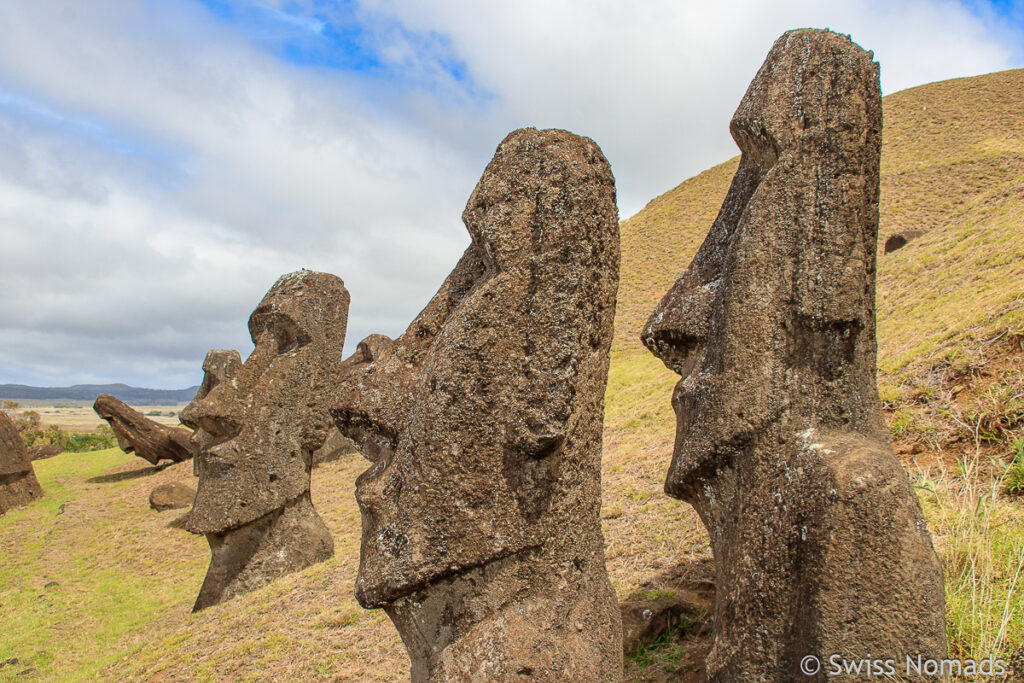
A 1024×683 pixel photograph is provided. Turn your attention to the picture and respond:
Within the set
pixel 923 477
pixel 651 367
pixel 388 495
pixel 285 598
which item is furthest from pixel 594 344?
pixel 651 367

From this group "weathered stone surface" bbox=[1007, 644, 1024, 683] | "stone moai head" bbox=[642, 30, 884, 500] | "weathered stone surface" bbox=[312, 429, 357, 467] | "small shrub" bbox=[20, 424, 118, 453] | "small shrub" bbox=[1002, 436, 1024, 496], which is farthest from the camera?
"small shrub" bbox=[20, 424, 118, 453]

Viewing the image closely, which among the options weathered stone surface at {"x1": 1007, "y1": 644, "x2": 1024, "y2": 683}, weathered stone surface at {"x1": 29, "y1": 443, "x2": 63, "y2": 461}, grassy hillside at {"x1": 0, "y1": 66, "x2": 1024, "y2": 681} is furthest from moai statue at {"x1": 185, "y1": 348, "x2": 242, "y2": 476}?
weathered stone surface at {"x1": 1007, "y1": 644, "x2": 1024, "y2": 683}

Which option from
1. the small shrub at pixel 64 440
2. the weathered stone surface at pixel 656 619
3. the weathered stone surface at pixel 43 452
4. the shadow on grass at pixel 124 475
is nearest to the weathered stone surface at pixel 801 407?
the weathered stone surface at pixel 656 619

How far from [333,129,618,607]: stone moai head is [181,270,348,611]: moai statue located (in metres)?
5.81

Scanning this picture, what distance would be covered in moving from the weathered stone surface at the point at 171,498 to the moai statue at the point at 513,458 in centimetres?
1362

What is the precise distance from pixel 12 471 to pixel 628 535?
14.5 m

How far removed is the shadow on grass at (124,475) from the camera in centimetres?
1922

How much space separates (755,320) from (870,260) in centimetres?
80

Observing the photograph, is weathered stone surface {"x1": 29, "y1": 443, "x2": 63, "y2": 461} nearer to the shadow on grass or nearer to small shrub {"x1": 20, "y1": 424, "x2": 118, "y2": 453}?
small shrub {"x1": 20, "y1": 424, "x2": 118, "y2": 453}

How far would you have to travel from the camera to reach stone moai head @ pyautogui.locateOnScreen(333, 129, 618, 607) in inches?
130

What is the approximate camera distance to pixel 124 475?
19.7 metres

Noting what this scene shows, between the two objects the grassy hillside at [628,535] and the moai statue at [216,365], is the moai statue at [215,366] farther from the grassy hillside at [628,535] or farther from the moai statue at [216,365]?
the grassy hillside at [628,535]

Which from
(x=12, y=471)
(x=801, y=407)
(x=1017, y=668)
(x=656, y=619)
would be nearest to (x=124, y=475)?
(x=12, y=471)

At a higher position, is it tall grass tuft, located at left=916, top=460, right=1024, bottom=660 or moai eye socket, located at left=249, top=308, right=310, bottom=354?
moai eye socket, located at left=249, top=308, right=310, bottom=354
